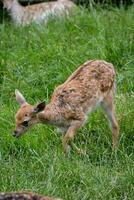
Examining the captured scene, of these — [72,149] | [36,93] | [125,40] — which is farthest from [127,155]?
[125,40]

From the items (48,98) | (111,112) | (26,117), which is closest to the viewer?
(26,117)

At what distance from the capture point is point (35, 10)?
11.8 metres

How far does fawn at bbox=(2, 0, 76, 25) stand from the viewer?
11321mm

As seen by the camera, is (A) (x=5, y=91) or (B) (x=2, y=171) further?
(A) (x=5, y=91)

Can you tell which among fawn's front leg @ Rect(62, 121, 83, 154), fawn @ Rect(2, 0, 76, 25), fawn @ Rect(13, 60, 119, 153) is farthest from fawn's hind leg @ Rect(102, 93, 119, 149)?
fawn @ Rect(2, 0, 76, 25)

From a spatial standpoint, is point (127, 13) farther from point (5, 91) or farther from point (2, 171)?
point (2, 171)

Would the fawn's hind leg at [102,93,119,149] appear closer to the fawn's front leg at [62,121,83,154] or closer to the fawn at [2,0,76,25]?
the fawn's front leg at [62,121,83,154]

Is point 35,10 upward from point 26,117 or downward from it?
downward

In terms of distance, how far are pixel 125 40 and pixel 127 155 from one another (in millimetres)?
2628

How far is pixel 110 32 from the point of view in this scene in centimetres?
925

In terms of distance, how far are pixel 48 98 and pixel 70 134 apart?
1447mm

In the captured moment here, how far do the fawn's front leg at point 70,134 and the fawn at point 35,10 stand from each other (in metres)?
4.47

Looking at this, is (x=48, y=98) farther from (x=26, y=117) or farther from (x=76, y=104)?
(x=26, y=117)

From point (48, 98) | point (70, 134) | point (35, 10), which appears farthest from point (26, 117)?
point (35, 10)
